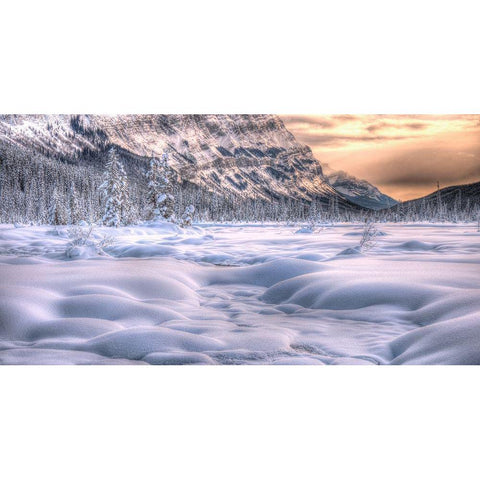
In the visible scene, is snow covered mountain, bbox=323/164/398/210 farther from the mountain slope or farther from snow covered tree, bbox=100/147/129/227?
snow covered tree, bbox=100/147/129/227

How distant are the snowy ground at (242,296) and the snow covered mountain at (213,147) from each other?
60cm

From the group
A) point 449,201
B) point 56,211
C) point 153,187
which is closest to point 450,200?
point 449,201

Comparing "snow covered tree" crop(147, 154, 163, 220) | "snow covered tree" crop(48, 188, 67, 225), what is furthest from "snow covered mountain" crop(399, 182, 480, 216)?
"snow covered tree" crop(48, 188, 67, 225)

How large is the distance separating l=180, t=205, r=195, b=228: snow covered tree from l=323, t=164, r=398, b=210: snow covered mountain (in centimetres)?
188

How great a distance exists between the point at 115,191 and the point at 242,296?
2.42 metres

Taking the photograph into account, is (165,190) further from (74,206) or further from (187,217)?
(74,206)
